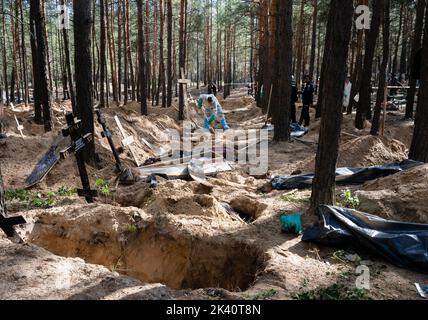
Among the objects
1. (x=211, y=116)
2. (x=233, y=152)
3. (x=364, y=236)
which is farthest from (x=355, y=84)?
(x=364, y=236)

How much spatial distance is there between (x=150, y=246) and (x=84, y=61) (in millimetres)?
4852

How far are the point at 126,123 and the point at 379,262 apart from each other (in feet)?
35.4

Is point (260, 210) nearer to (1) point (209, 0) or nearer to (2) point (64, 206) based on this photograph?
(2) point (64, 206)

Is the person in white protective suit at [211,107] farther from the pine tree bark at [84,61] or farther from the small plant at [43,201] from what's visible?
the small plant at [43,201]

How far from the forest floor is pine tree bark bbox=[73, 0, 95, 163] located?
1.09 metres

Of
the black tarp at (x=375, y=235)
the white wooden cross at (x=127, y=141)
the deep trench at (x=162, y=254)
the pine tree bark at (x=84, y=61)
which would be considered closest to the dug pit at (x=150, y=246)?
the deep trench at (x=162, y=254)

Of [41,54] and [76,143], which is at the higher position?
[41,54]

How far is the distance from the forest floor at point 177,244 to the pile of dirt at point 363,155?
61.1 inches

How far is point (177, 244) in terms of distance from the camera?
553cm

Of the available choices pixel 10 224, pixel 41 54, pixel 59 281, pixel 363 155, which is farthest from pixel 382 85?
pixel 59 281

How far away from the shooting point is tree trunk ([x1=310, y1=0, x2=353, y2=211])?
5.28 meters

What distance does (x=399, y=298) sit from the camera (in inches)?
155

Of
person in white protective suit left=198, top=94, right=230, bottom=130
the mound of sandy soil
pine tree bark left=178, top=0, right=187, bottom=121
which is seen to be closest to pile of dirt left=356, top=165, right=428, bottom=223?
the mound of sandy soil

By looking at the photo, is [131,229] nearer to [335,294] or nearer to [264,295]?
[264,295]
